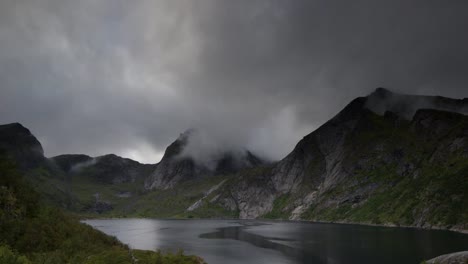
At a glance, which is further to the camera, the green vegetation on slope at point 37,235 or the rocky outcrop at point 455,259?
the green vegetation on slope at point 37,235

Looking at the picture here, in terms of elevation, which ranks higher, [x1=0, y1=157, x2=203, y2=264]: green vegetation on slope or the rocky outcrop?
[x1=0, y1=157, x2=203, y2=264]: green vegetation on slope

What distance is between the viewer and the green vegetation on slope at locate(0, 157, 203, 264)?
3194 inches

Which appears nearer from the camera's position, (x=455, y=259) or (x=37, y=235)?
(x=455, y=259)

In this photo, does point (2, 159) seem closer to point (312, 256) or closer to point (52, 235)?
point (52, 235)

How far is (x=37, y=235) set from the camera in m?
87.5

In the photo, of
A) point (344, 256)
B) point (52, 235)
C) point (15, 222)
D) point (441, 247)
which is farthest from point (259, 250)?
point (15, 222)

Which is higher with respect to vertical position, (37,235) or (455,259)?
(37,235)

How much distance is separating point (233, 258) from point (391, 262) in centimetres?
5056

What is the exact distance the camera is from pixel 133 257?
9731 centimetres

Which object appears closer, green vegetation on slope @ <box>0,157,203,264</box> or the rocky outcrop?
the rocky outcrop

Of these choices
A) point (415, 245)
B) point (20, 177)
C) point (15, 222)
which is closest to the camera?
point (15, 222)

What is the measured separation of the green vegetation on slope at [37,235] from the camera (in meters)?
81.1

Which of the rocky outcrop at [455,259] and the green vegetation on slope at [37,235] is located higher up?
the green vegetation on slope at [37,235]

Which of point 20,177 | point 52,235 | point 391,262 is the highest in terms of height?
point 20,177
